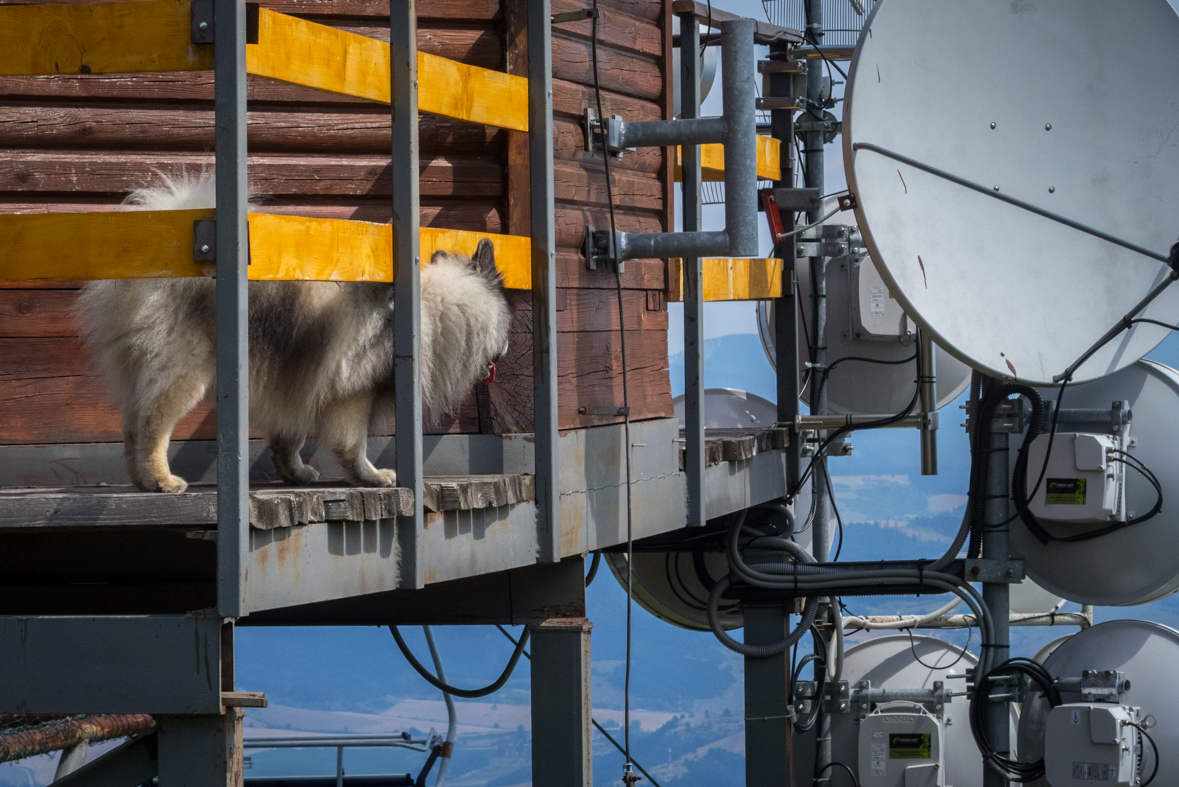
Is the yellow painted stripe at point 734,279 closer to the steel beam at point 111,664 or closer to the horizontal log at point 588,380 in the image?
the horizontal log at point 588,380

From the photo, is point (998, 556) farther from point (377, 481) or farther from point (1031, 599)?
point (377, 481)

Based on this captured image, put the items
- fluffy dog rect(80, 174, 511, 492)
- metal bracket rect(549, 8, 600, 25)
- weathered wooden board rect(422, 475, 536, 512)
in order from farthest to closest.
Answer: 1. metal bracket rect(549, 8, 600, 25)
2. weathered wooden board rect(422, 475, 536, 512)
3. fluffy dog rect(80, 174, 511, 492)

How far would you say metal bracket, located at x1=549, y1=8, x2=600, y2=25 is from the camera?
369cm

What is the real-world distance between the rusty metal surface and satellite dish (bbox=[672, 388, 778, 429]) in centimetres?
307

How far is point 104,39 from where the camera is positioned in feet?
7.19

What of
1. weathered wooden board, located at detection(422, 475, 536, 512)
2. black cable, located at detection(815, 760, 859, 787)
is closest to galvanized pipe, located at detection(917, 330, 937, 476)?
black cable, located at detection(815, 760, 859, 787)

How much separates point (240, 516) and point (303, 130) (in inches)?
72.5

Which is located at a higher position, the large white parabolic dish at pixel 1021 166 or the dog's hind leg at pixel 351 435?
the large white parabolic dish at pixel 1021 166

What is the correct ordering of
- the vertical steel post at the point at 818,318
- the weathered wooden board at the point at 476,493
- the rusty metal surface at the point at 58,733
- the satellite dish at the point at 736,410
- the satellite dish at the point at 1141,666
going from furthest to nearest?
1. the satellite dish at the point at 736,410
2. the vertical steel post at the point at 818,318
3. the satellite dish at the point at 1141,666
4. the rusty metal surface at the point at 58,733
5. the weathered wooden board at the point at 476,493

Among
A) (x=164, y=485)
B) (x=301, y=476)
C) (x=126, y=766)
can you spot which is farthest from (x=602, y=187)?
(x=126, y=766)

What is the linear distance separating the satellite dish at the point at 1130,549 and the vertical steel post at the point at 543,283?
2.76 meters

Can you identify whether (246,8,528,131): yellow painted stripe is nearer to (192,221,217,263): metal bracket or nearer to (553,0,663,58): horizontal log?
(192,221,217,263): metal bracket

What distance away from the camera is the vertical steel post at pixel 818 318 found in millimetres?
5711

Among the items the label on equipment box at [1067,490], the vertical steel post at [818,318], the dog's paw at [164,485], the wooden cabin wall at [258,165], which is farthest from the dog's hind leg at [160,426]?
the label on equipment box at [1067,490]
